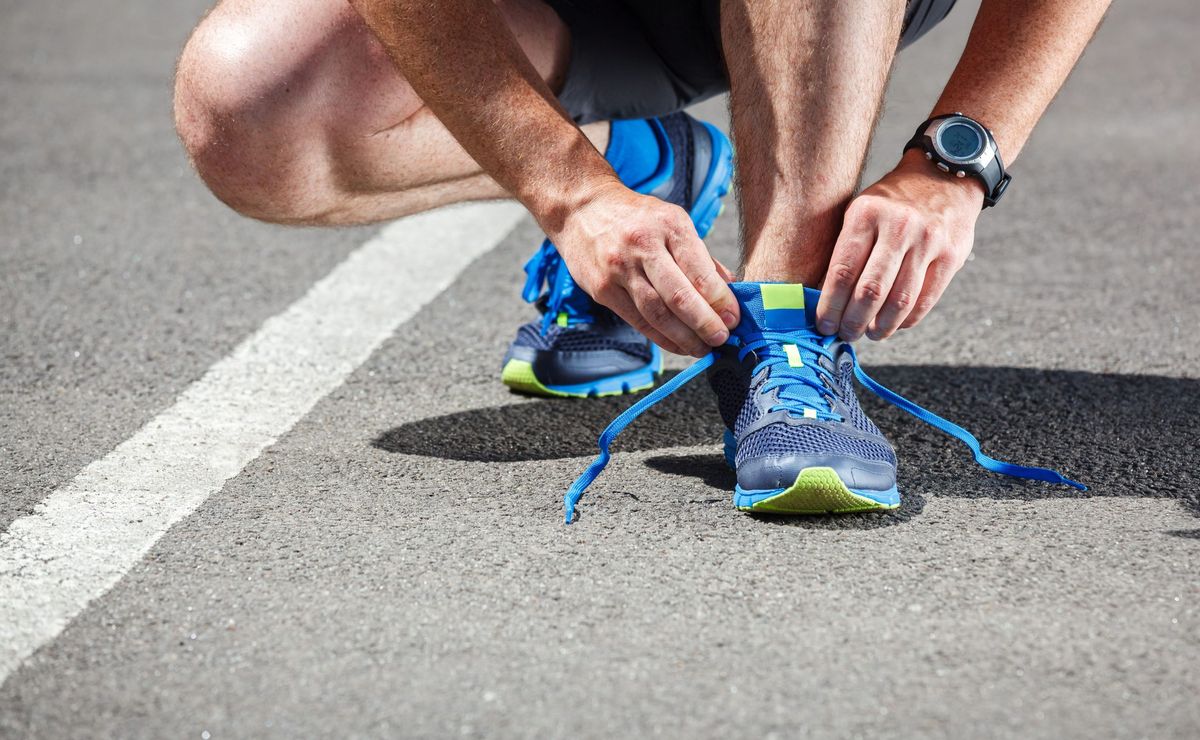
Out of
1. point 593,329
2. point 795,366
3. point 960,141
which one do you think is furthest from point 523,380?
point 960,141

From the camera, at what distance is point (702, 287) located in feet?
5.68

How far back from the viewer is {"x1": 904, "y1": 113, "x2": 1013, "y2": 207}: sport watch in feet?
6.09

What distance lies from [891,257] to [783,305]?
0.17 metres

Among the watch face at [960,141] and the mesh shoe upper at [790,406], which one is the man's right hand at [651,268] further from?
the watch face at [960,141]

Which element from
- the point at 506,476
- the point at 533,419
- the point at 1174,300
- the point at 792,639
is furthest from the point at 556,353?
the point at 1174,300

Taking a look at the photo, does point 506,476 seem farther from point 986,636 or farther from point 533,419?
point 986,636

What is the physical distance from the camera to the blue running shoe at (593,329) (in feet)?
7.58

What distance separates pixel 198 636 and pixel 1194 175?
334 centimetres

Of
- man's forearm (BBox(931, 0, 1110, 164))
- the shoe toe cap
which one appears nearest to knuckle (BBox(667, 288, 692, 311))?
the shoe toe cap

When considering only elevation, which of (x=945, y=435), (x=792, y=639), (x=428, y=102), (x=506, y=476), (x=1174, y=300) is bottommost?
(x=1174, y=300)

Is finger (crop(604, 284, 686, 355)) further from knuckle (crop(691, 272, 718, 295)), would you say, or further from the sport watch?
the sport watch

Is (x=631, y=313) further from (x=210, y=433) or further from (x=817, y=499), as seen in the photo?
(x=210, y=433)

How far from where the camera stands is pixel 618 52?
2326 millimetres

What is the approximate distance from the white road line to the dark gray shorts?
639mm
